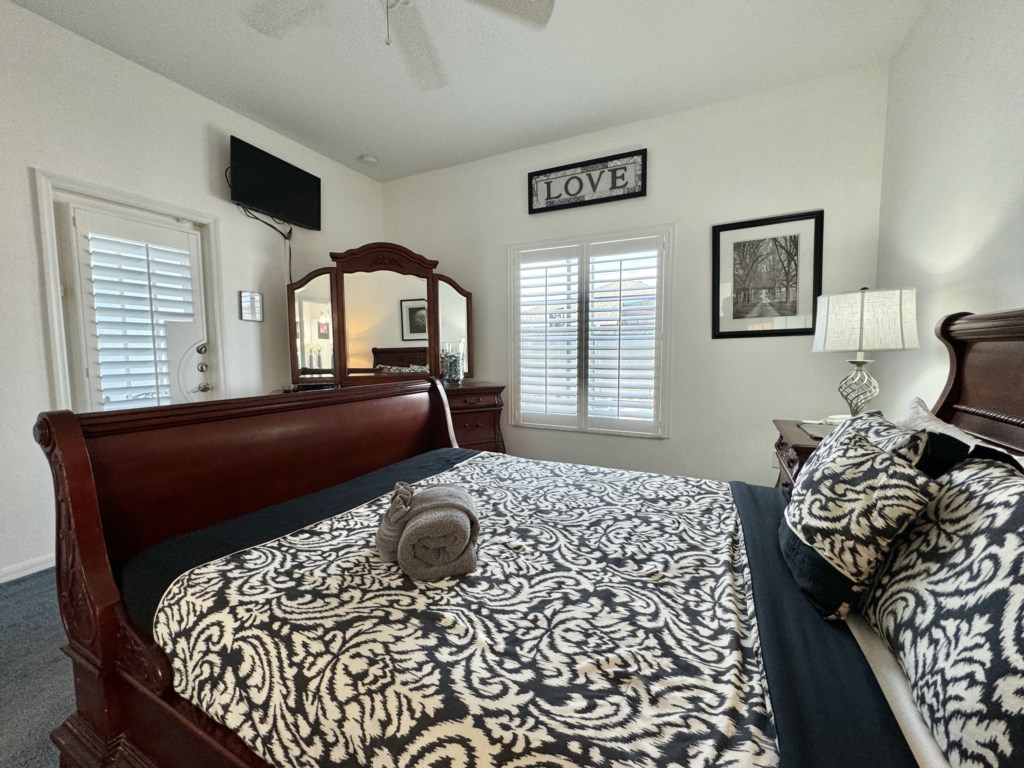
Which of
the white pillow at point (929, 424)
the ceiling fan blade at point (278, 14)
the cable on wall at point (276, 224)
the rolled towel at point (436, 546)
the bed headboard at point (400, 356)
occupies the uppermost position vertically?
the ceiling fan blade at point (278, 14)

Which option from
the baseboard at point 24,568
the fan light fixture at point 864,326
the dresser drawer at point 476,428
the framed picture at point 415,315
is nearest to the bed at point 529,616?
the fan light fixture at point 864,326

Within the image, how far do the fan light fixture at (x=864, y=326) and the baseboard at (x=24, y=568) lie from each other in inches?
149

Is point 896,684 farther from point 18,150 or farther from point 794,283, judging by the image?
point 18,150

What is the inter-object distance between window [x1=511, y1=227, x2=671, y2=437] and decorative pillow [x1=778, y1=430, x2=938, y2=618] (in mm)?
2091

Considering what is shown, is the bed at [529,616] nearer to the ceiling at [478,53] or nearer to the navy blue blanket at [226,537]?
the navy blue blanket at [226,537]

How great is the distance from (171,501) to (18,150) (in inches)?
86.5

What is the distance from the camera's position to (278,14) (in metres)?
1.70

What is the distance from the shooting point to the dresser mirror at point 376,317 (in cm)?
323

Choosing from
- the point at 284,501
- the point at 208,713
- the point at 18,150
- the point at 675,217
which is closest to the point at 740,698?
the point at 208,713

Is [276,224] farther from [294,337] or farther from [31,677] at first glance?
[31,677]

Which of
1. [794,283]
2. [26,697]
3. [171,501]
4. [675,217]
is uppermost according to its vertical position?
[675,217]

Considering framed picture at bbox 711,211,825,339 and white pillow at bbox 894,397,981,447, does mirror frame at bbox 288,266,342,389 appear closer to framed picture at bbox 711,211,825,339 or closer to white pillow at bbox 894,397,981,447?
framed picture at bbox 711,211,825,339

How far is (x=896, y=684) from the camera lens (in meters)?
0.63

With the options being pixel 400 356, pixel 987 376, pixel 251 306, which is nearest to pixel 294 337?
pixel 251 306
